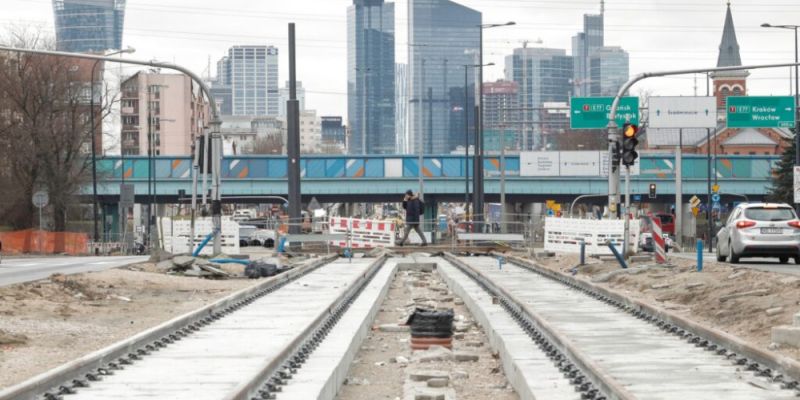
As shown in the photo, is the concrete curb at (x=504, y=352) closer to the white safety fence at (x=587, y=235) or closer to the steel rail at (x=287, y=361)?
the steel rail at (x=287, y=361)

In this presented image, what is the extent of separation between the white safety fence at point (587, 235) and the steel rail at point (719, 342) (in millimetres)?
16150

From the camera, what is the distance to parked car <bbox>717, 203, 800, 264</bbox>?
36000mm

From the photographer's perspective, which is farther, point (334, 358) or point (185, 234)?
point (185, 234)

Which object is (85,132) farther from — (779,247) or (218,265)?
(779,247)

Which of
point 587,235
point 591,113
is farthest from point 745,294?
point 591,113

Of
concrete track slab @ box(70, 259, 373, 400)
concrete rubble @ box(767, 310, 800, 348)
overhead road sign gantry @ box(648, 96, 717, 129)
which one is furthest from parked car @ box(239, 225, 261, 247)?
concrete rubble @ box(767, 310, 800, 348)

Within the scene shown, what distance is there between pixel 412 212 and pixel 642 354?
4126cm

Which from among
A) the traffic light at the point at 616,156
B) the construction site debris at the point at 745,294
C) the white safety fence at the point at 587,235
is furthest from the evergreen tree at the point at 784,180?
the construction site debris at the point at 745,294

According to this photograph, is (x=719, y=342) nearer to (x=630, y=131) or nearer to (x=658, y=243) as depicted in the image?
(x=658, y=243)

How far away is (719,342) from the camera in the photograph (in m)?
15.6

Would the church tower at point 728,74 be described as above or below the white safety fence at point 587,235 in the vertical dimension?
above

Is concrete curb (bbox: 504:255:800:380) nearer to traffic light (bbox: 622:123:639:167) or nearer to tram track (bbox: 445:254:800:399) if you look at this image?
tram track (bbox: 445:254:800:399)

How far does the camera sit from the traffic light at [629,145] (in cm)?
3719

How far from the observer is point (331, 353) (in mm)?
15930
